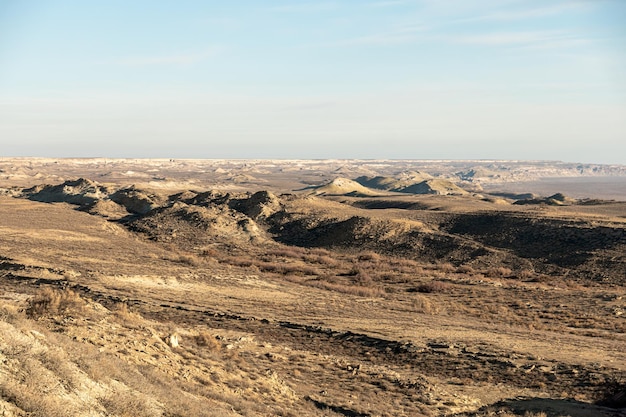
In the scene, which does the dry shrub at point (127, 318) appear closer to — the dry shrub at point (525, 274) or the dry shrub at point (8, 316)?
the dry shrub at point (8, 316)

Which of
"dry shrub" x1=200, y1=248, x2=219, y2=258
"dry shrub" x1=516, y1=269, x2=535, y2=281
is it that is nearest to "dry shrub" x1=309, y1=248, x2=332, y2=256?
"dry shrub" x1=200, y1=248, x2=219, y2=258

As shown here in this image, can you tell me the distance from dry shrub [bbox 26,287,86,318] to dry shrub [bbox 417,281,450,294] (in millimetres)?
20216

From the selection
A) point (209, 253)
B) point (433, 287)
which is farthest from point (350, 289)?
point (209, 253)

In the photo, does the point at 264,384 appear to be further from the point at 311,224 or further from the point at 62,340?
the point at 311,224

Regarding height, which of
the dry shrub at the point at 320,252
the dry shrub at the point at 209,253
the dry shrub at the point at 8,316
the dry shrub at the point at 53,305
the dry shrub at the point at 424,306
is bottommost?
the dry shrub at the point at 320,252

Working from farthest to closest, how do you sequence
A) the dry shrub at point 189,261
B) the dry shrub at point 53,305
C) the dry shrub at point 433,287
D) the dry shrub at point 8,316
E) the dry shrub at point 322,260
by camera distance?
the dry shrub at point 322,260 < the dry shrub at point 189,261 < the dry shrub at point 433,287 < the dry shrub at point 53,305 < the dry shrub at point 8,316

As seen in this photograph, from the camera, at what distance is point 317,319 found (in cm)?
2238

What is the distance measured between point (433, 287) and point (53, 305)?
21.7m

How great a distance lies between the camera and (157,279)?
2880cm

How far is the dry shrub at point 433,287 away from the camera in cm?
3091

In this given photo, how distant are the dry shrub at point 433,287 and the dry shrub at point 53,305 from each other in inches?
796

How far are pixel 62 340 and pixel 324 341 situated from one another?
32.8 feet

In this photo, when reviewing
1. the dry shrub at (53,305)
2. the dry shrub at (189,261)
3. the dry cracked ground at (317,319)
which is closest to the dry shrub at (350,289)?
the dry cracked ground at (317,319)

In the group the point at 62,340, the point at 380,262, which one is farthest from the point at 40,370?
the point at 380,262
